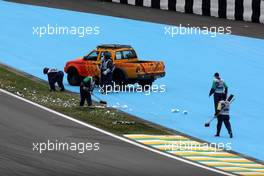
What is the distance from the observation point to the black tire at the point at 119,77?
2730 cm

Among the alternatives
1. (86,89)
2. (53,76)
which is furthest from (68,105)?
(53,76)

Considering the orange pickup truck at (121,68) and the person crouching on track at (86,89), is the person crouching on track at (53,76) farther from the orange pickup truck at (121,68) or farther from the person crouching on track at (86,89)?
the person crouching on track at (86,89)

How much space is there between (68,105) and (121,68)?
9.50ft

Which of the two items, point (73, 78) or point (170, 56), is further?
point (170, 56)

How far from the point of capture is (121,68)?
2730 centimetres

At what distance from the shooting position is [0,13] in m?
37.7

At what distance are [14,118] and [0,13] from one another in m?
15.5

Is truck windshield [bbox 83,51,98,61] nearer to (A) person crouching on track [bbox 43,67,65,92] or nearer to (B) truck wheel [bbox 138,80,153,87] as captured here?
(A) person crouching on track [bbox 43,67,65,92]

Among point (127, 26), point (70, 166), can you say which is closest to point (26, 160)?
point (70, 166)

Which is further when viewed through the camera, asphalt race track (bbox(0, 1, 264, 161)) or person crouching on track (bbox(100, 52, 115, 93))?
person crouching on track (bbox(100, 52, 115, 93))

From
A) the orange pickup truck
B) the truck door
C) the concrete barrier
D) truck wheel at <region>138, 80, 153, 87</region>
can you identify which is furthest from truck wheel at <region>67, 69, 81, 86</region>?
the concrete barrier

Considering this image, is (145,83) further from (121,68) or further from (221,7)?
(221,7)

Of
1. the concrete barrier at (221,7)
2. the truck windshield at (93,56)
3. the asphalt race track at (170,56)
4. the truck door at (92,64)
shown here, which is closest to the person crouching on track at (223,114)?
the asphalt race track at (170,56)

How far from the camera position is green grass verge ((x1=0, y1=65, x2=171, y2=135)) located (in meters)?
22.9
